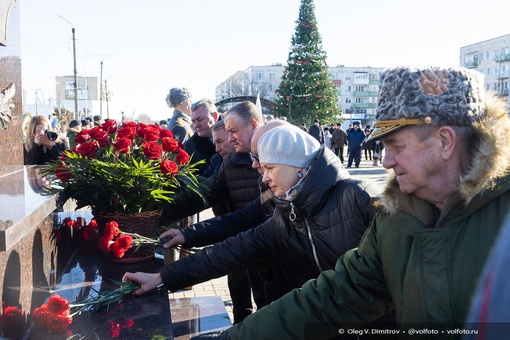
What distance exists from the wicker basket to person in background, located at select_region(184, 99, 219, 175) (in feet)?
7.27

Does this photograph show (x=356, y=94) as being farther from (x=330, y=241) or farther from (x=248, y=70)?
(x=330, y=241)

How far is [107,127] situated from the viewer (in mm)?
3379

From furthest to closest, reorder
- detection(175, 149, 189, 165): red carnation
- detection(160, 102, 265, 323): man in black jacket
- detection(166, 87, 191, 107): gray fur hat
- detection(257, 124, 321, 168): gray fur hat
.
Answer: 1. detection(166, 87, 191, 107): gray fur hat
2. detection(160, 102, 265, 323): man in black jacket
3. detection(175, 149, 189, 165): red carnation
4. detection(257, 124, 321, 168): gray fur hat

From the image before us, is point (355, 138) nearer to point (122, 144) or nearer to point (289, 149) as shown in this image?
point (122, 144)

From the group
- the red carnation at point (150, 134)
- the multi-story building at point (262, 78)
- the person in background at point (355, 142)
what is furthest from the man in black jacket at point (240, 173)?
the multi-story building at point (262, 78)

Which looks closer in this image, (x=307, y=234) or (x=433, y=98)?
(x=433, y=98)

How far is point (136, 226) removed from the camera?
327 cm

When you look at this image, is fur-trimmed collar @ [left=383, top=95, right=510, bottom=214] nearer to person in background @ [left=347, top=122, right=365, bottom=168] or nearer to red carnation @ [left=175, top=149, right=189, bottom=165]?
red carnation @ [left=175, top=149, right=189, bottom=165]

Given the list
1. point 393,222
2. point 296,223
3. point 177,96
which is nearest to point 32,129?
point 177,96

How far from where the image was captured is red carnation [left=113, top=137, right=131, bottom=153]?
3.16m

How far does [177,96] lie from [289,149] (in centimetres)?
469

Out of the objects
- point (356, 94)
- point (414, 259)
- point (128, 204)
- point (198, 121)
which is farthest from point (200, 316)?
point (356, 94)

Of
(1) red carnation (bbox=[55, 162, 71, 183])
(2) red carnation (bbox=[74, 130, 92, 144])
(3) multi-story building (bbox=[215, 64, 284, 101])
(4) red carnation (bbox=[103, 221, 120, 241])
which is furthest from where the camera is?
(3) multi-story building (bbox=[215, 64, 284, 101])

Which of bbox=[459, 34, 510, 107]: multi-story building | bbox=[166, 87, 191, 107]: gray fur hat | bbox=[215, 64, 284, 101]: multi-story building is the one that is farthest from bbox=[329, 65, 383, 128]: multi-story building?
bbox=[166, 87, 191, 107]: gray fur hat
